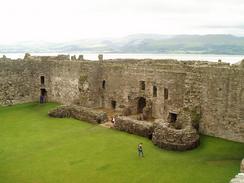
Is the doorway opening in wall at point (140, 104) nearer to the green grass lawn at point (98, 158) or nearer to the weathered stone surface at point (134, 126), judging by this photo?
the weathered stone surface at point (134, 126)

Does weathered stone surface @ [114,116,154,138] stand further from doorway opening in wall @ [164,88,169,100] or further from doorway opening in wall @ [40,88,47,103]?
doorway opening in wall @ [40,88,47,103]

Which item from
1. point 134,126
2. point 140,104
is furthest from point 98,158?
point 140,104

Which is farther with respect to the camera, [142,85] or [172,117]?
[142,85]

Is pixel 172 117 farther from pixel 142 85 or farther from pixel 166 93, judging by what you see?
pixel 142 85

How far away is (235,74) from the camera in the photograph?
27609mm

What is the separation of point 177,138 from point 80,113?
39.8ft

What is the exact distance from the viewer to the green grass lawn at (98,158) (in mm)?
21922

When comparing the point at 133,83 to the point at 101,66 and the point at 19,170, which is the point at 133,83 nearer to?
the point at 101,66

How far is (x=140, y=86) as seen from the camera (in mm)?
36719

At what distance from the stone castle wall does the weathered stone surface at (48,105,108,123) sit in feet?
8.59

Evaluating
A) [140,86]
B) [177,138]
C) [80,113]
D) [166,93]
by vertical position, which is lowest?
[177,138]

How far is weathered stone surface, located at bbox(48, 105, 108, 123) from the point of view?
3406cm

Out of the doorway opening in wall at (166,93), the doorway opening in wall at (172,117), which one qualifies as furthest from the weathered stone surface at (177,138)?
the doorway opening in wall at (166,93)

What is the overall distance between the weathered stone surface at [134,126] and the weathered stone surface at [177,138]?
1.99 metres
